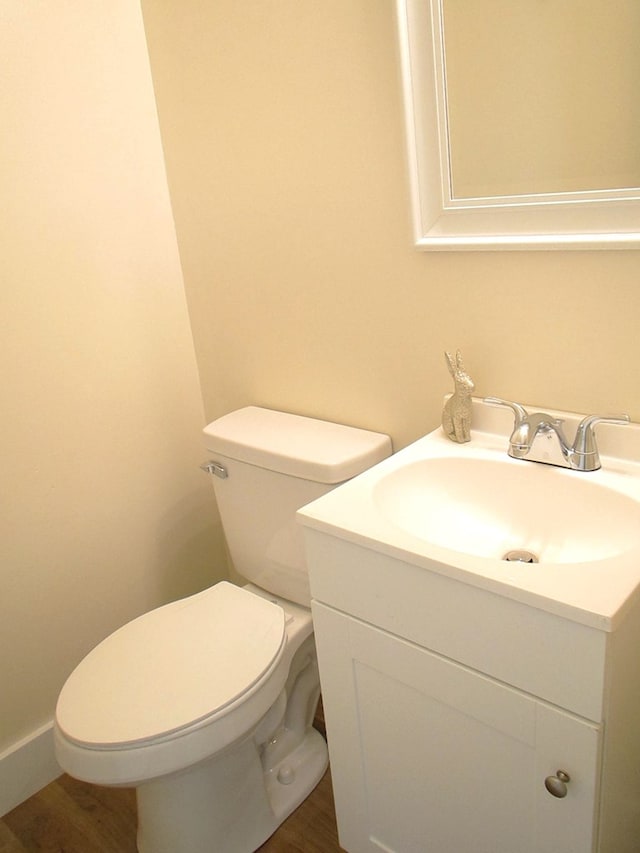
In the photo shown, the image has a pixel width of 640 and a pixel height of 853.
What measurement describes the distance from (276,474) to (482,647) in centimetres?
66

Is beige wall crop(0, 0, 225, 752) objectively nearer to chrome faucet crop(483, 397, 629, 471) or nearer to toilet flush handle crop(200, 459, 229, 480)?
toilet flush handle crop(200, 459, 229, 480)

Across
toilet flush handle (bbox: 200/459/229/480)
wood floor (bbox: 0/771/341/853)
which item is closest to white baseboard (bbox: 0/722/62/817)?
wood floor (bbox: 0/771/341/853)

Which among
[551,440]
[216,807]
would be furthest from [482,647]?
[216,807]

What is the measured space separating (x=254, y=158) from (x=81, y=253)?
0.45 meters

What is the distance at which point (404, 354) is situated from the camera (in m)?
1.40

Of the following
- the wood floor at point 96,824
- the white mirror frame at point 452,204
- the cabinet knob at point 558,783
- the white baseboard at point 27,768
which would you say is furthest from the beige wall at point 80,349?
the cabinet knob at point 558,783

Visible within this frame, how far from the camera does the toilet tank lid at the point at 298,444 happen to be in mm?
1414

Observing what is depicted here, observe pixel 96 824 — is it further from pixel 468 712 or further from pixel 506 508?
pixel 506 508

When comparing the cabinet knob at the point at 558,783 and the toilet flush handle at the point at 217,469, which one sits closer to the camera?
the cabinet knob at the point at 558,783

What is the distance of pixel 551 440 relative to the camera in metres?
1.16

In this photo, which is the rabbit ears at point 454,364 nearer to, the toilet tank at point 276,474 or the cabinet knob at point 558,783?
the toilet tank at point 276,474

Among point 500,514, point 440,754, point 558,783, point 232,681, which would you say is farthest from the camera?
point 232,681

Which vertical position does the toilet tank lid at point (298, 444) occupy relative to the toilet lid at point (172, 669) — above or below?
above

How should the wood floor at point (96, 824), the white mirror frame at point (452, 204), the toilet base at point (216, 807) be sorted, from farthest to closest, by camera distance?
the wood floor at point (96, 824) → the toilet base at point (216, 807) → the white mirror frame at point (452, 204)
